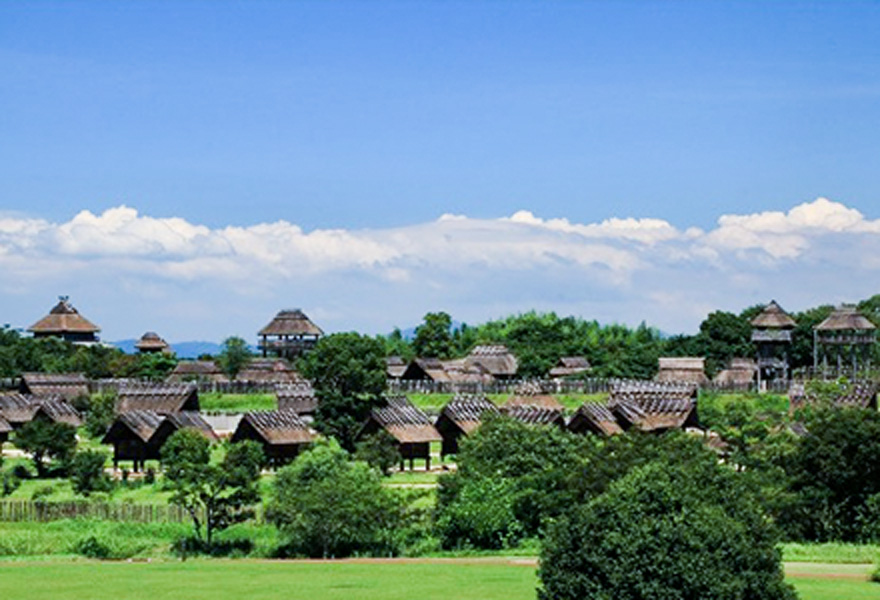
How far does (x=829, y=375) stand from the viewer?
3182 inches

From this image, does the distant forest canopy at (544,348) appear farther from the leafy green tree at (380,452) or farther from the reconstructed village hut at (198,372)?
the leafy green tree at (380,452)

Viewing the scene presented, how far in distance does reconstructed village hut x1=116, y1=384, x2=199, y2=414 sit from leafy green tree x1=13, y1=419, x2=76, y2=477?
8.63m

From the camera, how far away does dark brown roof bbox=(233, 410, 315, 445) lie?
58156 mm

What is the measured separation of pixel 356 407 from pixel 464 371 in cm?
3168

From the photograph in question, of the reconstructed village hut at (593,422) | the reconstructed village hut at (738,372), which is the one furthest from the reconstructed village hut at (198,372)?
the reconstructed village hut at (593,422)

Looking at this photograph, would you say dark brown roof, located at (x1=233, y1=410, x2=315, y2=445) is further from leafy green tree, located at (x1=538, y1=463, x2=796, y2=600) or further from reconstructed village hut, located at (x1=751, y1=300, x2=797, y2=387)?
leafy green tree, located at (x1=538, y1=463, x2=796, y2=600)

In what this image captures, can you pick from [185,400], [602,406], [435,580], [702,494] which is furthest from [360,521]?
[185,400]

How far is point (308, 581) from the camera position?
116 ft

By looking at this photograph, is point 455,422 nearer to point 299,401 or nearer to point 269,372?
point 299,401

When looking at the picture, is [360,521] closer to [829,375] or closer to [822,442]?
[822,442]

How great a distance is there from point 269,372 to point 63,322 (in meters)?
26.7

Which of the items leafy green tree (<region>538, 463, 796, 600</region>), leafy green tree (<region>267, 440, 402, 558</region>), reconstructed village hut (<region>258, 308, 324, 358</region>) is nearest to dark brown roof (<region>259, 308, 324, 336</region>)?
reconstructed village hut (<region>258, 308, 324, 358</region>)

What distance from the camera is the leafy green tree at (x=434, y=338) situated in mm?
105062

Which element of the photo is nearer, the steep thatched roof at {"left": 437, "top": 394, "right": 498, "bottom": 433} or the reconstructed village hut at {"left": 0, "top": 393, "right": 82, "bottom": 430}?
the steep thatched roof at {"left": 437, "top": 394, "right": 498, "bottom": 433}
